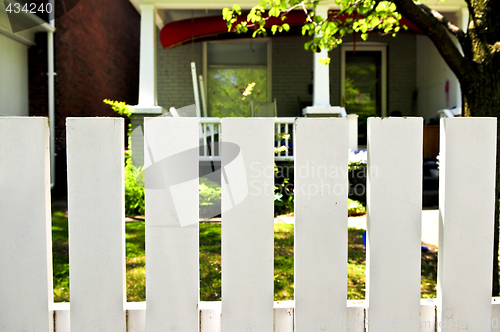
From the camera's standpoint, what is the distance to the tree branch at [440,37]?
2016 millimetres

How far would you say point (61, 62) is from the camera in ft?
22.6

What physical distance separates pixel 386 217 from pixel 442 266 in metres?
0.24

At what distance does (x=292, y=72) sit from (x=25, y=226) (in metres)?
8.77

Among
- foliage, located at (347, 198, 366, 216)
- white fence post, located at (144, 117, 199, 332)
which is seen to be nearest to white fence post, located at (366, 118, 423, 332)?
white fence post, located at (144, 117, 199, 332)

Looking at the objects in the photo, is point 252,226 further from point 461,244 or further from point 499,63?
point 499,63

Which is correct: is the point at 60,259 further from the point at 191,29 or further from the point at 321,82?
the point at 191,29

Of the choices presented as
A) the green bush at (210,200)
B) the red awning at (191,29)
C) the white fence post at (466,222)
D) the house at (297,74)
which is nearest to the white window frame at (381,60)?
the house at (297,74)

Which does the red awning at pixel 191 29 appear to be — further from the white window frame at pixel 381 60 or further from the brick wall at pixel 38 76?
the brick wall at pixel 38 76

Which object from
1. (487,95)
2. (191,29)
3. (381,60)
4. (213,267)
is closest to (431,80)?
(381,60)

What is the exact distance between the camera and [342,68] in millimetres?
9414

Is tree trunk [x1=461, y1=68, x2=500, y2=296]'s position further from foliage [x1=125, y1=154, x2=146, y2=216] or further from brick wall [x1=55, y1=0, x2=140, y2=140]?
brick wall [x1=55, y1=0, x2=140, y2=140]

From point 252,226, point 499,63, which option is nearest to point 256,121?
point 252,226

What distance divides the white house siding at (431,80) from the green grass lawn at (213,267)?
515 centimetres

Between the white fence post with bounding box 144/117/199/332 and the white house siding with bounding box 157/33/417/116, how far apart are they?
8.28 metres
